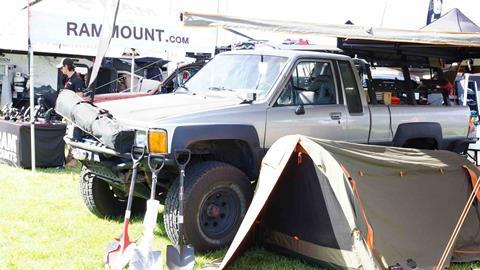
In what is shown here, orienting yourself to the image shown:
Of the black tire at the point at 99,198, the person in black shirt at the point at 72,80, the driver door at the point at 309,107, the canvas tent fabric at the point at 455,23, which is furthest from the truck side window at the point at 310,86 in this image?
the canvas tent fabric at the point at 455,23

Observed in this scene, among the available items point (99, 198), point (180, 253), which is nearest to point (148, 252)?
point (180, 253)

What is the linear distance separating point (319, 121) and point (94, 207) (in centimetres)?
267

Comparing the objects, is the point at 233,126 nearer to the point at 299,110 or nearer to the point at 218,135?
the point at 218,135

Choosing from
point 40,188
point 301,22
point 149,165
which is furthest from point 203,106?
point 40,188

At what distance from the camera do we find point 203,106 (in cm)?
519

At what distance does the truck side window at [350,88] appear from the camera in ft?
20.2

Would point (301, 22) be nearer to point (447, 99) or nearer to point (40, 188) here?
point (447, 99)

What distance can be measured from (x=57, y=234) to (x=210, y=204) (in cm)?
172

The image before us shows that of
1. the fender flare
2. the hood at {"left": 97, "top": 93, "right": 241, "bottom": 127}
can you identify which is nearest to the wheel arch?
the fender flare

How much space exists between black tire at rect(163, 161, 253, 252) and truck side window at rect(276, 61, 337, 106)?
1.05 m

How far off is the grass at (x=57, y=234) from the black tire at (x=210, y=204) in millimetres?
187

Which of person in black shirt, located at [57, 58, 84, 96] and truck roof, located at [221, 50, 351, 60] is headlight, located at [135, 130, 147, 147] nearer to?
truck roof, located at [221, 50, 351, 60]

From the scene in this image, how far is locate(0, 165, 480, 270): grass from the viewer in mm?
4719

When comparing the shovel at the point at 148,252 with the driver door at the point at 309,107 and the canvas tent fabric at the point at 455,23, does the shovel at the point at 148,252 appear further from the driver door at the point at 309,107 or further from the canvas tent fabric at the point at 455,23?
the canvas tent fabric at the point at 455,23
